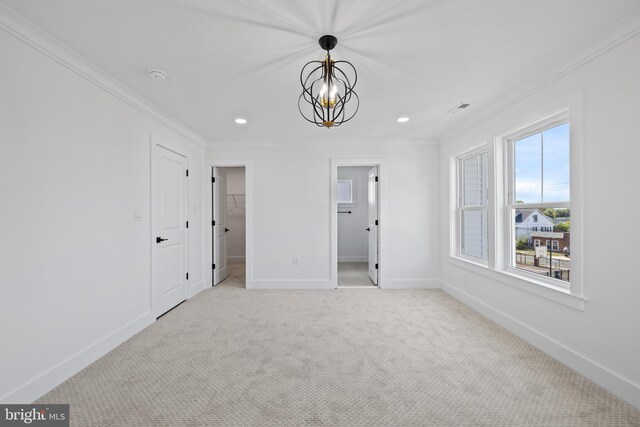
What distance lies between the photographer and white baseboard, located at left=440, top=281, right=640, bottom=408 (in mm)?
1786

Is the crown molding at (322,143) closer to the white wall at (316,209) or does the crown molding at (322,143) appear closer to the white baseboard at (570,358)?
the white wall at (316,209)

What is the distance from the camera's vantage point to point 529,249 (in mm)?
2779

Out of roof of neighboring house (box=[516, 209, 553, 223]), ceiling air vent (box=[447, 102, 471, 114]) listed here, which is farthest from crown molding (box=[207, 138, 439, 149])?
roof of neighboring house (box=[516, 209, 553, 223])

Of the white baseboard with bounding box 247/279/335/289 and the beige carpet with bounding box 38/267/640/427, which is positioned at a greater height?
the white baseboard with bounding box 247/279/335/289

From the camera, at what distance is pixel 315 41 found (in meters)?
1.94

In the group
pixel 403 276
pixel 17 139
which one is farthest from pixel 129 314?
pixel 403 276

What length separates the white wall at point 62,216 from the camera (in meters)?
1.71

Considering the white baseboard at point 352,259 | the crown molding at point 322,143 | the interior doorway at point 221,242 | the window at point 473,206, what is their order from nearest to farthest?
the window at point 473,206 → the crown molding at point 322,143 → the interior doorway at point 221,242 → the white baseboard at point 352,259

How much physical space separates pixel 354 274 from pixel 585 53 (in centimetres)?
454

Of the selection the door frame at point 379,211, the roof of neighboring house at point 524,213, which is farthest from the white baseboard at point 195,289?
the roof of neighboring house at point 524,213

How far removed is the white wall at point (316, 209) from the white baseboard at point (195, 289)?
0.75 meters

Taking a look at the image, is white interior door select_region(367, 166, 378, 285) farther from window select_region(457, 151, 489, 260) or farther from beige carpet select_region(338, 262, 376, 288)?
window select_region(457, 151, 489, 260)

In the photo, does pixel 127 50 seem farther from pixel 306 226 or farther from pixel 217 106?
pixel 306 226

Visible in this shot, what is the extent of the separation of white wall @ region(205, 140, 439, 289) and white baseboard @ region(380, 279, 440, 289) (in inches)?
0.6
